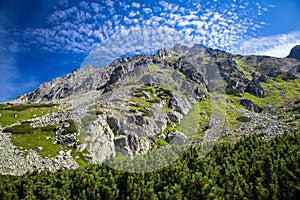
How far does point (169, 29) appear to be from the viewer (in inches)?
356

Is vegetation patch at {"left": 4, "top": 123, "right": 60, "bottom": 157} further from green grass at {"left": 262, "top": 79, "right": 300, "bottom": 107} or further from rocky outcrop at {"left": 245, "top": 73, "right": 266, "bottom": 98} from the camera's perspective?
rocky outcrop at {"left": 245, "top": 73, "right": 266, "bottom": 98}

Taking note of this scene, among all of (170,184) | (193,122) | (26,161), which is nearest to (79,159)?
(26,161)

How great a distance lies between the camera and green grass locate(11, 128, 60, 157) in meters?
31.8

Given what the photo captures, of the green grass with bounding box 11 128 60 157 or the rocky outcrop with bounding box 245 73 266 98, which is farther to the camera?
the rocky outcrop with bounding box 245 73 266 98

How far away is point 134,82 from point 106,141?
8.52 ft

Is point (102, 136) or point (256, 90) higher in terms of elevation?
point (102, 136)

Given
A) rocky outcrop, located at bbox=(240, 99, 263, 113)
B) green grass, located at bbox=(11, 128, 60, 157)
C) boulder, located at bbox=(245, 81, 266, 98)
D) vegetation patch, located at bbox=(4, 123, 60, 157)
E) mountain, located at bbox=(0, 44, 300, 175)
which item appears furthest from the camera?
boulder, located at bbox=(245, 81, 266, 98)

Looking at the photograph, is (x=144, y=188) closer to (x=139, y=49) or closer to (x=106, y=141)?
(x=106, y=141)

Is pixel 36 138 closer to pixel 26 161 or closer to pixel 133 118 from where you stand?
pixel 26 161

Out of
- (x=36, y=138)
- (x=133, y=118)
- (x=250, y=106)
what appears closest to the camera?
(x=133, y=118)

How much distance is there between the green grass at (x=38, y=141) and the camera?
31812mm

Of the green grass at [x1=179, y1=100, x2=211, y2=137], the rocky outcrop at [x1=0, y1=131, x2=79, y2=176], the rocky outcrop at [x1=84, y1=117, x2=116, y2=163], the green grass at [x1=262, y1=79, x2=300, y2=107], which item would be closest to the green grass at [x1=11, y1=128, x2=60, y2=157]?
the rocky outcrop at [x1=0, y1=131, x2=79, y2=176]

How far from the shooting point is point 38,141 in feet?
111

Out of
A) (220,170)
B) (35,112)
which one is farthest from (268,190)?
(35,112)
